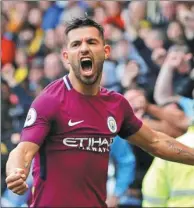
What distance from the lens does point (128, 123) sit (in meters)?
4.41

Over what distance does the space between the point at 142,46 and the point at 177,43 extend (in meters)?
0.37

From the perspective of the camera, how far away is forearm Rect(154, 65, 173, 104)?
277 inches

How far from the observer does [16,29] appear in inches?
302

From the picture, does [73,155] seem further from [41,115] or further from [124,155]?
[124,155]

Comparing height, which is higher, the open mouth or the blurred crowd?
the open mouth

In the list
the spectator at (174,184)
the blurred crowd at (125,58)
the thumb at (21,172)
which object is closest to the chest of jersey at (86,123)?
the thumb at (21,172)

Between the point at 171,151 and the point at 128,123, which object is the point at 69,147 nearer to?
the point at 128,123

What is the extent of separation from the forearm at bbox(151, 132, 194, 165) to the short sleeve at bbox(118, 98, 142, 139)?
19cm

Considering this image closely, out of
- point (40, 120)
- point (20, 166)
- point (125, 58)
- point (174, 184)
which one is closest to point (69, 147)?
point (40, 120)

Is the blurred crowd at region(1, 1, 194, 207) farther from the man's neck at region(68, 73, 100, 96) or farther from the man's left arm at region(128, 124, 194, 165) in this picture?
the man's neck at region(68, 73, 100, 96)

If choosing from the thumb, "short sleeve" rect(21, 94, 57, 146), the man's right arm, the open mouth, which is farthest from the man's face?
the thumb

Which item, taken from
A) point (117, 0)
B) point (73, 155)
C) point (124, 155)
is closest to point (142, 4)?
point (117, 0)

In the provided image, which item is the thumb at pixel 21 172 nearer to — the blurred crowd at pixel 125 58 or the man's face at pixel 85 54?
the man's face at pixel 85 54

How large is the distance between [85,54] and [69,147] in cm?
54
